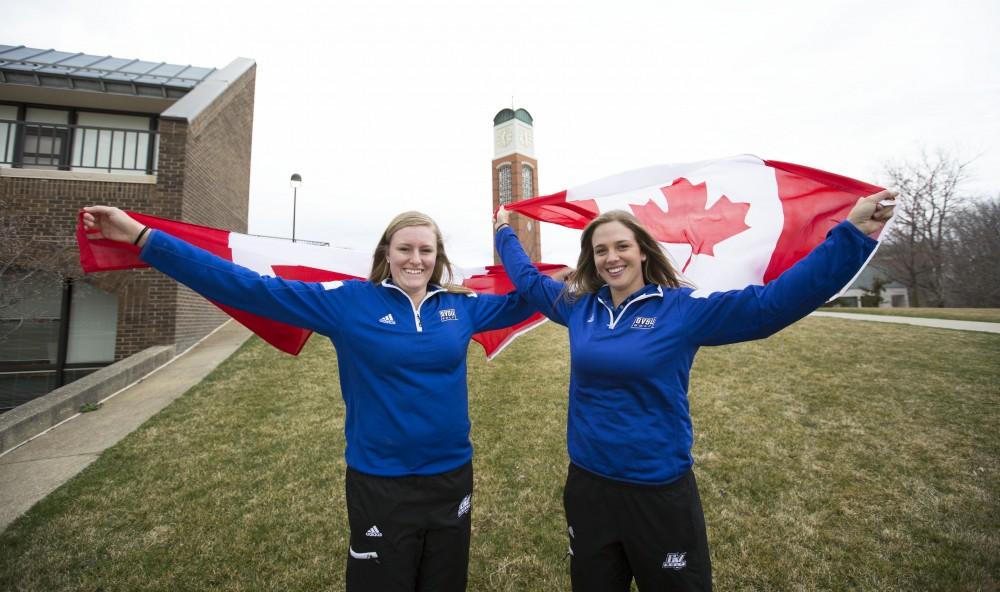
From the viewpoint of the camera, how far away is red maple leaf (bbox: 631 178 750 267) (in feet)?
10.3

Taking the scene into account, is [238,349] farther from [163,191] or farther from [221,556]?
[221,556]

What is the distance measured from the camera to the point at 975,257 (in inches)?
1231

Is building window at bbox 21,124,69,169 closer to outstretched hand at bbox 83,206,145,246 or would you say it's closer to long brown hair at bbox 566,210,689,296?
outstretched hand at bbox 83,206,145,246

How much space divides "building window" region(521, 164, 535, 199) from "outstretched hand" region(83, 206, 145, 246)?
33305mm

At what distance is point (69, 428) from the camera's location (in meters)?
6.33

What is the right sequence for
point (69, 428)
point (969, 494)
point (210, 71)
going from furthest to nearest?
1. point (210, 71)
2. point (69, 428)
3. point (969, 494)

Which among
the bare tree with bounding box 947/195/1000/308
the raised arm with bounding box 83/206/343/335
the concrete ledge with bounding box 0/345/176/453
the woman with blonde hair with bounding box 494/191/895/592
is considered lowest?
the concrete ledge with bounding box 0/345/176/453

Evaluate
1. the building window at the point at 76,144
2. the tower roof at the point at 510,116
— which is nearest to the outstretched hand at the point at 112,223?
the building window at the point at 76,144

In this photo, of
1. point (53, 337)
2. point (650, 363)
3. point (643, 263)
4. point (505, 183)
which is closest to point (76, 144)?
point (53, 337)

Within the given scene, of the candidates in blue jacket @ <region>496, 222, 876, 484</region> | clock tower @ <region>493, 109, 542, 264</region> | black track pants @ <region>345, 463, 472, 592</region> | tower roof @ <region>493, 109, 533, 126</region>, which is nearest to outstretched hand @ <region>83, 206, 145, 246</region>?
black track pants @ <region>345, 463, 472, 592</region>

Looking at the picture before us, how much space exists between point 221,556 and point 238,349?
312 inches

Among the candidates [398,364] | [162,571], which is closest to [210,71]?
[162,571]

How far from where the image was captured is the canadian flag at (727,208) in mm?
2764

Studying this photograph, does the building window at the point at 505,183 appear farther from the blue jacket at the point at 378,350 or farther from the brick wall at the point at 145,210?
the blue jacket at the point at 378,350
